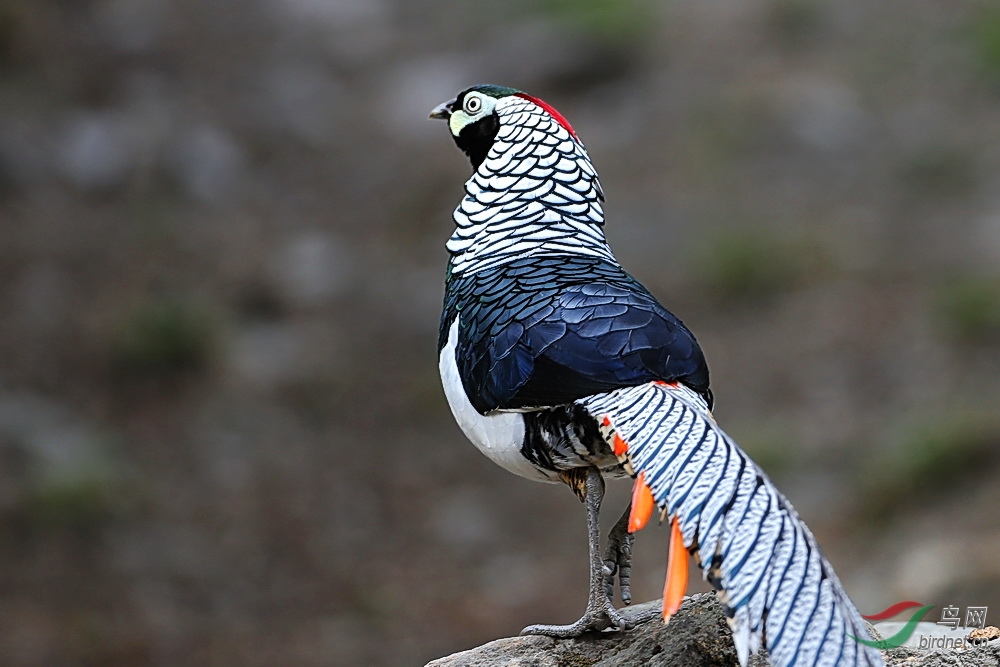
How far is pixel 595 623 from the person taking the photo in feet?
13.9

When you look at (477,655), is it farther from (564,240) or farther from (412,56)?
(412,56)

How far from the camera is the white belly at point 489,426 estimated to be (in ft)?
13.2

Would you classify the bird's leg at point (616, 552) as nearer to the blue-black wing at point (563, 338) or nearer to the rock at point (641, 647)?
the rock at point (641, 647)

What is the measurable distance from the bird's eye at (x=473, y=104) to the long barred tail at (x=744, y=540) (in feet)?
6.32

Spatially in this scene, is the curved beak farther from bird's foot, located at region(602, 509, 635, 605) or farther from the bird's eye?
bird's foot, located at region(602, 509, 635, 605)

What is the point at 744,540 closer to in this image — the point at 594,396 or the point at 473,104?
the point at 594,396

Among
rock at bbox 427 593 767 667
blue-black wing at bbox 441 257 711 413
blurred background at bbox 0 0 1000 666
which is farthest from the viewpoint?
blurred background at bbox 0 0 1000 666

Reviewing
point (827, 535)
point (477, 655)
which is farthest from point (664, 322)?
point (827, 535)

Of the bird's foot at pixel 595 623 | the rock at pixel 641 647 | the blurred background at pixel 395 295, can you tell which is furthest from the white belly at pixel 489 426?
the blurred background at pixel 395 295

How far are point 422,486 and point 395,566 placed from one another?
0.91 m

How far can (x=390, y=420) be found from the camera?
1080 cm

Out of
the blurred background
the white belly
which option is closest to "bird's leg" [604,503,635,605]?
the white belly

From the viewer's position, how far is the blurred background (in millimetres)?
9180

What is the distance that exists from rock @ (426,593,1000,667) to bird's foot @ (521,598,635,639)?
0.03 meters
